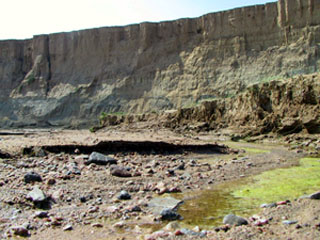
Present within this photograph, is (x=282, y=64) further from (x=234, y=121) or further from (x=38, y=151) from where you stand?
(x=38, y=151)

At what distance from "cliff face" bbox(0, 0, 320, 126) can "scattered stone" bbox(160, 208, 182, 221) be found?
89.0 ft

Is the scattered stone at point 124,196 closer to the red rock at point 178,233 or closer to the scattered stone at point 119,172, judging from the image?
the scattered stone at point 119,172

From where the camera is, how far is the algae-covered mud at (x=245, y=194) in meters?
5.41

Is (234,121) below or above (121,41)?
below

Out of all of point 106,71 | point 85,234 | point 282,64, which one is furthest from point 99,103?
point 85,234

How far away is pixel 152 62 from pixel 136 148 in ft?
91.9

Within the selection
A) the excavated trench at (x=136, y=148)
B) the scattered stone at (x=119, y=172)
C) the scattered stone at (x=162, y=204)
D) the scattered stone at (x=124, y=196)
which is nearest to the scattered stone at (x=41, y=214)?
the scattered stone at (x=124, y=196)

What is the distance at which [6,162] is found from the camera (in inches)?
358

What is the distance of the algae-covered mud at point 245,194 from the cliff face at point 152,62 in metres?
23.4

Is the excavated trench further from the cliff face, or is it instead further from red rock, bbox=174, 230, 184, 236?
the cliff face

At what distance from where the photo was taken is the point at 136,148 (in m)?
12.8

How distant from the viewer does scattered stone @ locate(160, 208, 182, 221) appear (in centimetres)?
516

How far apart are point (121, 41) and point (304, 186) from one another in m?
38.0

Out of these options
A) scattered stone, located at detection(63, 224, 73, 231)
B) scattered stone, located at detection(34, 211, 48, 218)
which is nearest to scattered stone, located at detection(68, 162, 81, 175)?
scattered stone, located at detection(34, 211, 48, 218)
